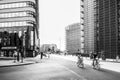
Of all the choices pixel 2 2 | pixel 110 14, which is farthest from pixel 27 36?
pixel 110 14

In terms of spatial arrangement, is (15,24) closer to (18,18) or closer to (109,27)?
(18,18)

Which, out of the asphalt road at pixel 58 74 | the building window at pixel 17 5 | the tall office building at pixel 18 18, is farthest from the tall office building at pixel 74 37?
the asphalt road at pixel 58 74

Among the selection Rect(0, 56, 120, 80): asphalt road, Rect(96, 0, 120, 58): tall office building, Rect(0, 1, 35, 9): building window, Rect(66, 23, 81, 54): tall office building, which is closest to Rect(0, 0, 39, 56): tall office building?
Rect(0, 1, 35, 9): building window

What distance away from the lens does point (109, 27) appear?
5562 cm

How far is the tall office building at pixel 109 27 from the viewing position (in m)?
52.8

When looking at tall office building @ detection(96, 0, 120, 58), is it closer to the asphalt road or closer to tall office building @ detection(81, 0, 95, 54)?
tall office building @ detection(81, 0, 95, 54)

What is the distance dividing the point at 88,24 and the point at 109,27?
87.9ft

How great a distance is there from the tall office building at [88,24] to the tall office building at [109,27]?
2010 centimetres

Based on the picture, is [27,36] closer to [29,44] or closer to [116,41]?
[29,44]

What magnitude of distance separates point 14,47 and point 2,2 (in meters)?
19.5

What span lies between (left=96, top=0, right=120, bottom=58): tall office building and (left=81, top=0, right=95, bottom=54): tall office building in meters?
20.1

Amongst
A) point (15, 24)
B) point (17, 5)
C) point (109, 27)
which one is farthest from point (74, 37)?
point (109, 27)

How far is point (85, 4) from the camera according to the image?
84.6m

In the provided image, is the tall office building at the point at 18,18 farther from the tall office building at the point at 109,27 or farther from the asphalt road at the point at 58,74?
the asphalt road at the point at 58,74
